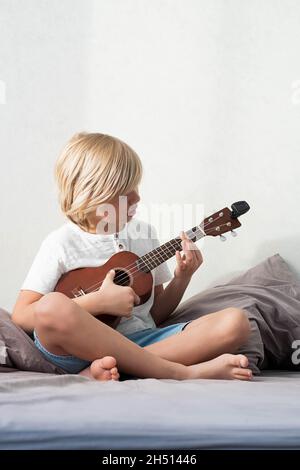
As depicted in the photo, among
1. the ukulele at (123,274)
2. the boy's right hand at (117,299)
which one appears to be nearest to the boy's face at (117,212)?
the ukulele at (123,274)

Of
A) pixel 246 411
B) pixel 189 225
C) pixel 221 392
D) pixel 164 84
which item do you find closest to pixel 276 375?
pixel 221 392

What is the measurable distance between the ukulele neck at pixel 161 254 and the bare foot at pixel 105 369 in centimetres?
35

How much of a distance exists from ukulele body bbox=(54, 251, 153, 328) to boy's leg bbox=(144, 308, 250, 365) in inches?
6.5

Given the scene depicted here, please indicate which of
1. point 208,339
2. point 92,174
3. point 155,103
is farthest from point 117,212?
point 155,103

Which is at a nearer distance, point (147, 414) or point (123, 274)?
point (147, 414)

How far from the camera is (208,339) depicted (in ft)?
5.57

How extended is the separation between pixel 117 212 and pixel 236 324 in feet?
1.41

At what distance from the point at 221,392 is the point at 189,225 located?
1168mm

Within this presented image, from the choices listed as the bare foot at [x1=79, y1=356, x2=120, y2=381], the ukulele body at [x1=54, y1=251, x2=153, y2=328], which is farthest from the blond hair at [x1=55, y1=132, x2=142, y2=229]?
the bare foot at [x1=79, y1=356, x2=120, y2=381]

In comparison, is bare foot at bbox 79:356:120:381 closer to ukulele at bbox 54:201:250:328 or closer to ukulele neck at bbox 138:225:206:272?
ukulele at bbox 54:201:250:328

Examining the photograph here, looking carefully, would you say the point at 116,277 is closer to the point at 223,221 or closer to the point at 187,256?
the point at 187,256

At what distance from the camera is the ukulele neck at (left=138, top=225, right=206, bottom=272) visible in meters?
1.85
